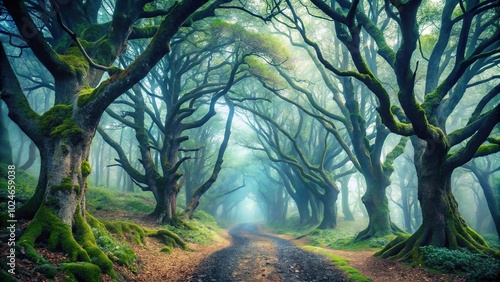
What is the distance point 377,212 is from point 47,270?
1495cm

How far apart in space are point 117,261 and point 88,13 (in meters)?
10.0

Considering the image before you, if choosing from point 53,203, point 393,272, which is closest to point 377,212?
point 393,272

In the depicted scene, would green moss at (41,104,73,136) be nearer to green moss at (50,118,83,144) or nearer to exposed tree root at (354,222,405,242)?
green moss at (50,118,83,144)

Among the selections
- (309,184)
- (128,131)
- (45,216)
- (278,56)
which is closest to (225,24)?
(278,56)

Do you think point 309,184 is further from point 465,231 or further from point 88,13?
point 88,13

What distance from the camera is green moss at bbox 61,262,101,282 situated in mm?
4852

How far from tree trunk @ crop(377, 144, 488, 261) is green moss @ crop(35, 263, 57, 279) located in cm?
965

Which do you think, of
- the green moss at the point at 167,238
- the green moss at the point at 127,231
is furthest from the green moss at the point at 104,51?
the green moss at the point at 167,238

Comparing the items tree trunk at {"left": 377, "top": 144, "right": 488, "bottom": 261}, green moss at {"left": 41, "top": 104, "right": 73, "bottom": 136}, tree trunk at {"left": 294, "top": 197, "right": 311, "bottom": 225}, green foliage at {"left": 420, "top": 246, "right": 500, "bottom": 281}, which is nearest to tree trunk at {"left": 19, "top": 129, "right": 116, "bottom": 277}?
green moss at {"left": 41, "top": 104, "right": 73, "bottom": 136}

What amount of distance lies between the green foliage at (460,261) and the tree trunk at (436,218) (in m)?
0.57

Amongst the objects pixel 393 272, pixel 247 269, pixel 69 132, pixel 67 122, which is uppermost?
pixel 67 122

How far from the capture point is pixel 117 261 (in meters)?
6.69

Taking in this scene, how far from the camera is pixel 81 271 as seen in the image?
5.03m

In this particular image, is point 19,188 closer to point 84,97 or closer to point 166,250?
point 166,250
